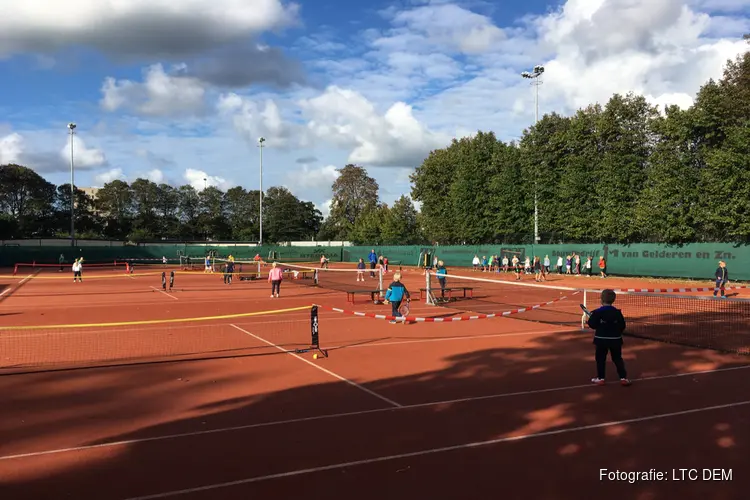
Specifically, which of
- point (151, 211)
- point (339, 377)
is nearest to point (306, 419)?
point (339, 377)

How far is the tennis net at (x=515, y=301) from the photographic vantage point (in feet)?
54.0

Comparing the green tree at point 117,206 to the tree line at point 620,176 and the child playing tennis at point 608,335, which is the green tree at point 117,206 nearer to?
the tree line at point 620,176

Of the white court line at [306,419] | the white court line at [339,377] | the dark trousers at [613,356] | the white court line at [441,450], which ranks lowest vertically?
the white court line at [339,377]

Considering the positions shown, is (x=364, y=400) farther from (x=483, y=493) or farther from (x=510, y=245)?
(x=510, y=245)

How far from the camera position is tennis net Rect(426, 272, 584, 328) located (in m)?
16.5

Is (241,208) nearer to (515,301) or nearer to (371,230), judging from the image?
(371,230)

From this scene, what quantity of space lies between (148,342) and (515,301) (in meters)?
14.5

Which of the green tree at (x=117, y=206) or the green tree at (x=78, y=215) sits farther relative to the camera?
the green tree at (x=117, y=206)

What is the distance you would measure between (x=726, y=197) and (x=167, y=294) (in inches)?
1215

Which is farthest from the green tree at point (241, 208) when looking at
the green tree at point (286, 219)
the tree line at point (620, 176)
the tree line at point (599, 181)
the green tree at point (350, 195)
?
the tree line at point (620, 176)

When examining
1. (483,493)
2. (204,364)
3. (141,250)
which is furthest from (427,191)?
(483,493)

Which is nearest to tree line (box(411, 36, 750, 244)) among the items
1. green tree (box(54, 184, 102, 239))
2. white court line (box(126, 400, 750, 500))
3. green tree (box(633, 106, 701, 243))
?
green tree (box(633, 106, 701, 243))

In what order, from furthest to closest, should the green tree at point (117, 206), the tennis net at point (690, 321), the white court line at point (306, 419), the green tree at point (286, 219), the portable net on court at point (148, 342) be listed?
1. the green tree at point (286, 219)
2. the green tree at point (117, 206)
3. the tennis net at point (690, 321)
4. the portable net on court at point (148, 342)
5. the white court line at point (306, 419)

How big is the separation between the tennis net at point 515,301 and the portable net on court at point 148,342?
530cm
